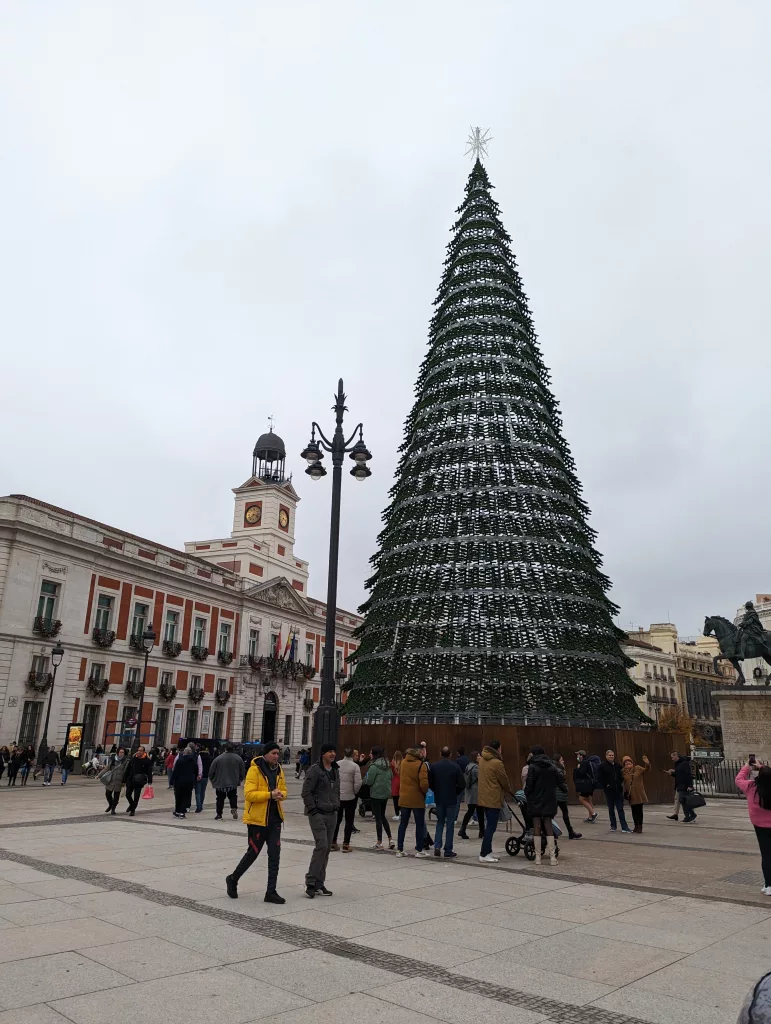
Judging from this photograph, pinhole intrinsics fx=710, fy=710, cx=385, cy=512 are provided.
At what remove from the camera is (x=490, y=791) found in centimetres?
1023

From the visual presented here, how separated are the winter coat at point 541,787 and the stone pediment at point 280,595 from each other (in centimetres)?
4443

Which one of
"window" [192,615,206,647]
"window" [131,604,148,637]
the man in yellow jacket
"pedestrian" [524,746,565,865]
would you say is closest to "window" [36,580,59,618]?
"window" [131,604,148,637]

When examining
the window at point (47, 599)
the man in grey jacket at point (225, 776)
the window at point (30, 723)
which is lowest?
the man in grey jacket at point (225, 776)

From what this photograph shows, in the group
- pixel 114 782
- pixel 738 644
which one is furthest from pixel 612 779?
pixel 738 644

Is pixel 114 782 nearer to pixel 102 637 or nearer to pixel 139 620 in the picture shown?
pixel 102 637

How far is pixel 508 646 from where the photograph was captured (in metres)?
17.7

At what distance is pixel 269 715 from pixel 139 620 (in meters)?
A: 17.1

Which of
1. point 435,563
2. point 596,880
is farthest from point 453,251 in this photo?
point 596,880

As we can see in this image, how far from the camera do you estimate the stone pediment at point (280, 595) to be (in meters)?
54.2

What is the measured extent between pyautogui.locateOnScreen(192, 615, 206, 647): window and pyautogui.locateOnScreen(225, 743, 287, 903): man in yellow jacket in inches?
1650

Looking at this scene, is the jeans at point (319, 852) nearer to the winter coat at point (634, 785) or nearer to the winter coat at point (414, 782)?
the winter coat at point (414, 782)

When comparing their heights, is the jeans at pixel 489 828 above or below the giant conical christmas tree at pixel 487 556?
below

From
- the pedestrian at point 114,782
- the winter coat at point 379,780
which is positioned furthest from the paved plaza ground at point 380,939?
the pedestrian at point 114,782

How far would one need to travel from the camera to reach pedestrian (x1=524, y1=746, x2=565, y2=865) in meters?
9.44
